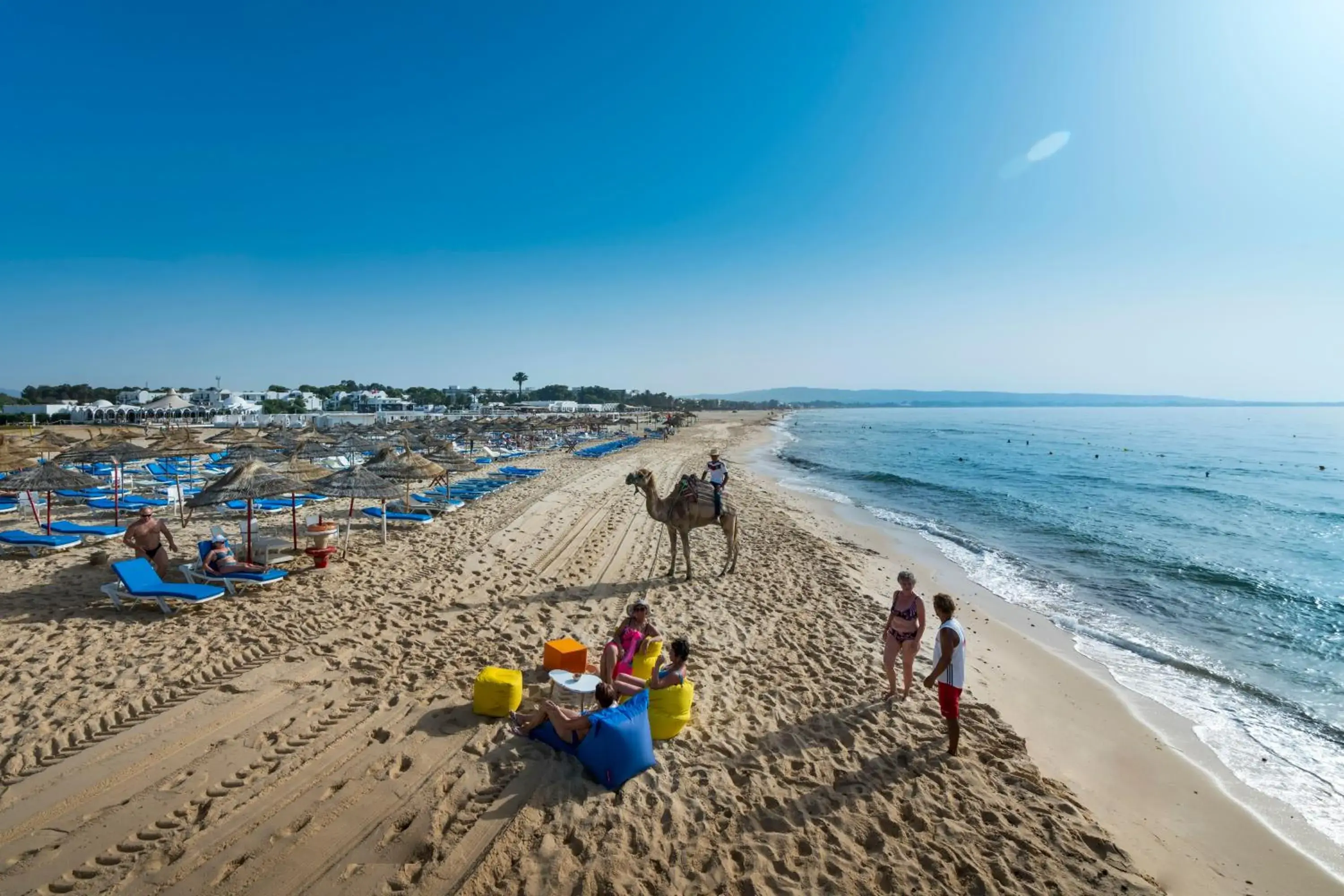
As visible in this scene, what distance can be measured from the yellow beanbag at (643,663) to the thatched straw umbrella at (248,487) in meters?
6.69

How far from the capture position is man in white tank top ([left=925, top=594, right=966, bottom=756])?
16.7 ft

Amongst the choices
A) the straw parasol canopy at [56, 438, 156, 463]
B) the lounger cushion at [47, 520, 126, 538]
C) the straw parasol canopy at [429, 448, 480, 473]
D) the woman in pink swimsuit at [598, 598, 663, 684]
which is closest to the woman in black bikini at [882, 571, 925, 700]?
the woman in pink swimsuit at [598, 598, 663, 684]

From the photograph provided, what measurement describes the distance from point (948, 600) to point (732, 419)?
11204 cm

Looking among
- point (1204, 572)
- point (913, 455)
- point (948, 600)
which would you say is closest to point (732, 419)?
point (913, 455)

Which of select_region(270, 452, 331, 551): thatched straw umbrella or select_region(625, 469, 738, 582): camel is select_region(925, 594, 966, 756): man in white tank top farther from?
select_region(270, 452, 331, 551): thatched straw umbrella

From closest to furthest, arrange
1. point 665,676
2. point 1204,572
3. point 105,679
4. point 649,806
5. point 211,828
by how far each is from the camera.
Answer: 1. point 211,828
2. point 649,806
3. point 665,676
4. point 105,679
5. point 1204,572

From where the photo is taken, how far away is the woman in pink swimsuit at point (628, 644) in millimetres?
5535

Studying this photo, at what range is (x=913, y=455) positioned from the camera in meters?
44.3

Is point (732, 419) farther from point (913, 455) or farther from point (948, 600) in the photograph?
point (948, 600)

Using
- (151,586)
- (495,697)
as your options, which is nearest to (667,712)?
(495,697)

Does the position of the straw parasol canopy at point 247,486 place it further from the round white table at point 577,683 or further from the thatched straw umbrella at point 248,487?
the round white table at point 577,683

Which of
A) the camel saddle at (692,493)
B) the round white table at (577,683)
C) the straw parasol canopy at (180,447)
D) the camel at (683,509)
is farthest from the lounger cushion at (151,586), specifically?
the straw parasol canopy at (180,447)

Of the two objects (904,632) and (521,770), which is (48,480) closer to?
(521,770)

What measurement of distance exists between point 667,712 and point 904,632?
2556mm
